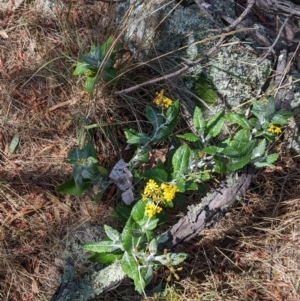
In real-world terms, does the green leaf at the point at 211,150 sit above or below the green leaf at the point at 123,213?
above

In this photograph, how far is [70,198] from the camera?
2148mm

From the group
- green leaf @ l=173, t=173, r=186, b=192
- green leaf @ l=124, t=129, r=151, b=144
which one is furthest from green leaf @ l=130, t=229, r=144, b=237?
Answer: green leaf @ l=124, t=129, r=151, b=144

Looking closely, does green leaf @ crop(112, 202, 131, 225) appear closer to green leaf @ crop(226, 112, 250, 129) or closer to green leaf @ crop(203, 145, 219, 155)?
green leaf @ crop(203, 145, 219, 155)

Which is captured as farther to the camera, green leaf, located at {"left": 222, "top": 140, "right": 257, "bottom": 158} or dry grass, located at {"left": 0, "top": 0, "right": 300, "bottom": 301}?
dry grass, located at {"left": 0, "top": 0, "right": 300, "bottom": 301}

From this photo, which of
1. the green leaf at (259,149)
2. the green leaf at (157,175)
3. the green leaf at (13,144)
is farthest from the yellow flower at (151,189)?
the green leaf at (13,144)

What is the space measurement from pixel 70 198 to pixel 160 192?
519 mm

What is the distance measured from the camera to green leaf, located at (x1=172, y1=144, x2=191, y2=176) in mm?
1898

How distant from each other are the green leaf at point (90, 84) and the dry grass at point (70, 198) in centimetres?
7

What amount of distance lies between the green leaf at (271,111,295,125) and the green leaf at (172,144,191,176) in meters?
0.37

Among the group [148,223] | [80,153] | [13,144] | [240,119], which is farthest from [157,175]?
[13,144]

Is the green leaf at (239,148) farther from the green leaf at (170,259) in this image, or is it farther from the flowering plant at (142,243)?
the green leaf at (170,259)

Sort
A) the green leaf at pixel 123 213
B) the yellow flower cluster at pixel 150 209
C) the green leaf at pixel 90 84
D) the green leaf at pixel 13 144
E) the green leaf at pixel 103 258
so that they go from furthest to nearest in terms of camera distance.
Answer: the green leaf at pixel 13 144 < the green leaf at pixel 90 84 < the green leaf at pixel 123 213 < the green leaf at pixel 103 258 < the yellow flower cluster at pixel 150 209

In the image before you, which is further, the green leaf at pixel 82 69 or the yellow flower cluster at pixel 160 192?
the green leaf at pixel 82 69

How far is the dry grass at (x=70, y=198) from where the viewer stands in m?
2.06
